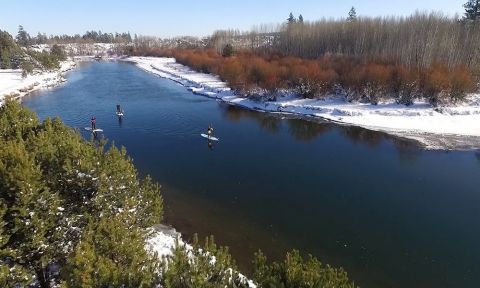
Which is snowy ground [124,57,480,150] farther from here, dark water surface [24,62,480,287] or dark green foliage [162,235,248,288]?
dark green foliage [162,235,248,288]

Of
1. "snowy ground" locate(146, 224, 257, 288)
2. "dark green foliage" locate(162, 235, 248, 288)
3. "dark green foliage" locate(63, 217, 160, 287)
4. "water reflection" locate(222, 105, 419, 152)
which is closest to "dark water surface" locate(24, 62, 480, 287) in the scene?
"water reflection" locate(222, 105, 419, 152)

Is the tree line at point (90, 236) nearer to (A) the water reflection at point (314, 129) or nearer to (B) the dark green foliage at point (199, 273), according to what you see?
(B) the dark green foliage at point (199, 273)

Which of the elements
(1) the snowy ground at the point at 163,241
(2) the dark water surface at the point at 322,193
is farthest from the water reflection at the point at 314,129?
(1) the snowy ground at the point at 163,241

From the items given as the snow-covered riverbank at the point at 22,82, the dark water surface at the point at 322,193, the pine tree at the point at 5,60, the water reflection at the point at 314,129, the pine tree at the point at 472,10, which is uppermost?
the pine tree at the point at 472,10

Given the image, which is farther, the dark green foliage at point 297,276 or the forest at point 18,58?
the forest at point 18,58

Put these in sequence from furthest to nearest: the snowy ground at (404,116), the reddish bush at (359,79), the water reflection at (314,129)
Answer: the reddish bush at (359,79)
the snowy ground at (404,116)
the water reflection at (314,129)

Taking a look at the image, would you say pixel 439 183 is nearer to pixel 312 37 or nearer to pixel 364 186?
pixel 364 186
